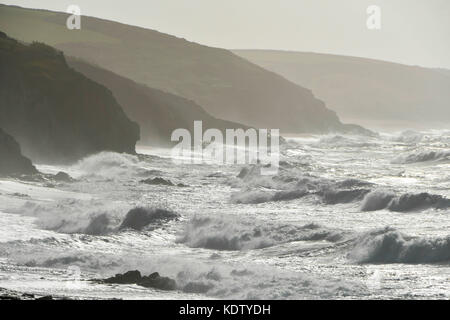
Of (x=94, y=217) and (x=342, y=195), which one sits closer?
(x=94, y=217)

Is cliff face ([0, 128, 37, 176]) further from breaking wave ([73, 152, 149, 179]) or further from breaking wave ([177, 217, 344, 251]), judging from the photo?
breaking wave ([177, 217, 344, 251])

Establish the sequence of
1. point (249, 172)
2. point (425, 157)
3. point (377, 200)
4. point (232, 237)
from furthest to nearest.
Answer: point (425, 157) < point (249, 172) < point (377, 200) < point (232, 237)

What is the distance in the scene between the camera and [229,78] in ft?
588

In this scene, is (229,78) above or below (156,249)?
above

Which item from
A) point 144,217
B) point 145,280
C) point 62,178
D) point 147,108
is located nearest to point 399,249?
point 145,280

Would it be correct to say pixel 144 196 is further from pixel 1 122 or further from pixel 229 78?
pixel 229 78

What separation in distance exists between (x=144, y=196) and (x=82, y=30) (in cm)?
13980

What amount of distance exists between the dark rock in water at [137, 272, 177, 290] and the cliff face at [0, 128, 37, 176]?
2568 cm

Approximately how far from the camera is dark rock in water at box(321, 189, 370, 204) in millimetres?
42188

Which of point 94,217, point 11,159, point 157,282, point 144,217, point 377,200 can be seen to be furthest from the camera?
point 11,159

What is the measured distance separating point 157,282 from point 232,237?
26.5 ft

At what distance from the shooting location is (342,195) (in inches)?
1683

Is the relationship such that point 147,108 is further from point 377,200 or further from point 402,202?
point 402,202
